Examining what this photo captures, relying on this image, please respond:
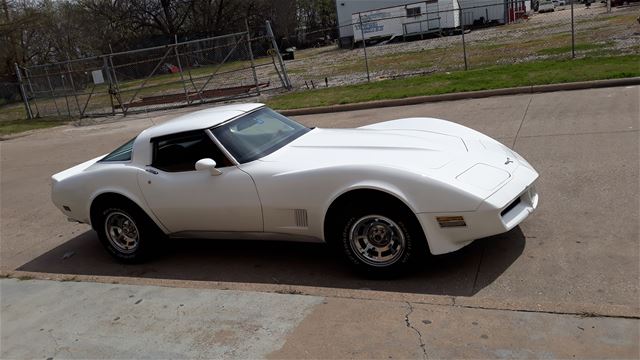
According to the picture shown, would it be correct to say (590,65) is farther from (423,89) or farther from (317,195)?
(317,195)

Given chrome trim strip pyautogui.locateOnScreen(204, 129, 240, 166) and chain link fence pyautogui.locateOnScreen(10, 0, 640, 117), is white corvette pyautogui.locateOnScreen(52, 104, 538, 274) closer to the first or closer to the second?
chrome trim strip pyautogui.locateOnScreen(204, 129, 240, 166)

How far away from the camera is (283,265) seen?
4898 millimetres

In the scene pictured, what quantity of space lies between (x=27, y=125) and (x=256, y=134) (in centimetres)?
1924

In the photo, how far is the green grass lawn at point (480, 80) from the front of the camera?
11727mm

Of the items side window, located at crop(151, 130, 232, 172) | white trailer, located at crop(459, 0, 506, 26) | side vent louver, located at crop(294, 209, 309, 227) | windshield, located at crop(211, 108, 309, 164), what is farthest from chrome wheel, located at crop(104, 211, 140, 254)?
white trailer, located at crop(459, 0, 506, 26)

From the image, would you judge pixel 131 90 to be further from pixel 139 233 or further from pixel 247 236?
pixel 247 236

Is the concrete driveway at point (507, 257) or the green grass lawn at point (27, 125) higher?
the concrete driveway at point (507, 257)

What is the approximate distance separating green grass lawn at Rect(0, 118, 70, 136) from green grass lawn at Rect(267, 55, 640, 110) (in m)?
9.08

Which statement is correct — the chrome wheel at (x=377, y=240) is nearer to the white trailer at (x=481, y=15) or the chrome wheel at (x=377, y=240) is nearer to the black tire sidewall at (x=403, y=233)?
the black tire sidewall at (x=403, y=233)

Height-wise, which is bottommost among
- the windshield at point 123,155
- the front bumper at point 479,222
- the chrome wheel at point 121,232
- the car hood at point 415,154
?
the chrome wheel at point 121,232

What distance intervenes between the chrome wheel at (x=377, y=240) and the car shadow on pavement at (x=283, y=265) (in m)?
0.19

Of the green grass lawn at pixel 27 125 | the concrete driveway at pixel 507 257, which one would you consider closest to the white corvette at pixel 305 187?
the concrete driveway at pixel 507 257

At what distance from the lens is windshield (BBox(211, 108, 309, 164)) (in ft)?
15.9

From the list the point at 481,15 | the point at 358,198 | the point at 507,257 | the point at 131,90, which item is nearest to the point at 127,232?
the point at 358,198
